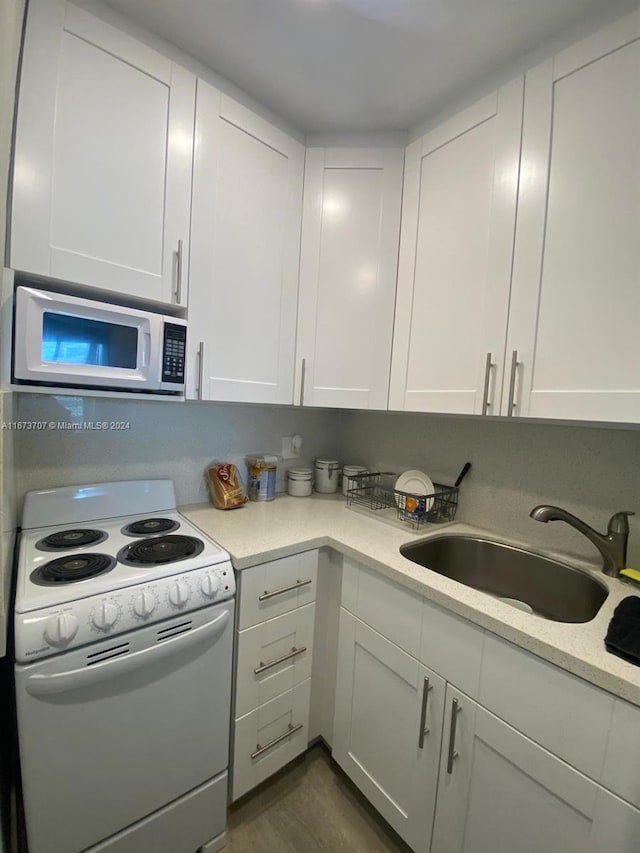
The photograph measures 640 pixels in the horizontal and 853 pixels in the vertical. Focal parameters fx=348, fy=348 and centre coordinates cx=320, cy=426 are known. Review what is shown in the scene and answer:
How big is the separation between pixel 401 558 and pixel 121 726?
33.7 inches

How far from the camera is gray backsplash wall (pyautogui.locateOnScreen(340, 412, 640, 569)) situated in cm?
112

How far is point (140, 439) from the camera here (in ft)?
4.62

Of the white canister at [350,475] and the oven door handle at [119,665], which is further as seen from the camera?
the white canister at [350,475]

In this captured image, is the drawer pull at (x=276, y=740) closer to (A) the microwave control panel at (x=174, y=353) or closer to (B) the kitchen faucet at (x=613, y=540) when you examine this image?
(B) the kitchen faucet at (x=613, y=540)

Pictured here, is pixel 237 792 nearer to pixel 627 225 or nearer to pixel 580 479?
pixel 580 479

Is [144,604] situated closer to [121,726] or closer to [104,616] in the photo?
[104,616]

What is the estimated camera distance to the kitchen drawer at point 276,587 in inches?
43.2

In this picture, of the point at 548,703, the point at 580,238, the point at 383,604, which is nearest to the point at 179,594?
the point at 383,604

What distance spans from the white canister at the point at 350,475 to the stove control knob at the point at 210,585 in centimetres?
88

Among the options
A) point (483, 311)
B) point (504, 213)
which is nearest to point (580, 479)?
point (483, 311)

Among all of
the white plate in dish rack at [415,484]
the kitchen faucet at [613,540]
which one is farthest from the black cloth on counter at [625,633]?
the white plate in dish rack at [415,484]

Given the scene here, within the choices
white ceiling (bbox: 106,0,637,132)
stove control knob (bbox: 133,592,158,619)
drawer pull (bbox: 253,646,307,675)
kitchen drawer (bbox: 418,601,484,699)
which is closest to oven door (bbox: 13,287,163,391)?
stove control knob (bbox: 133,592,158,619)

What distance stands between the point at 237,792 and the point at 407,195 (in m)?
2.19

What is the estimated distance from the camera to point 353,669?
1.21m
